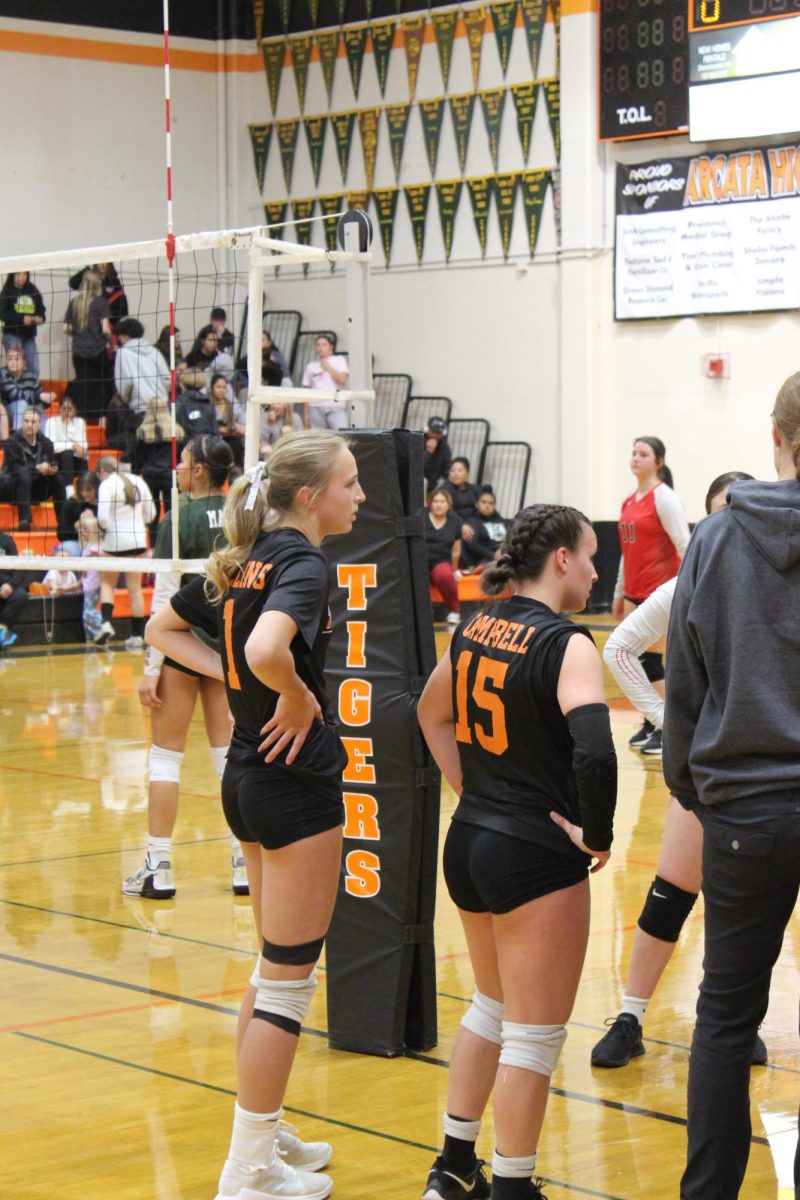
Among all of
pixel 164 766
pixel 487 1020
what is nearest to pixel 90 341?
pixel 164 766

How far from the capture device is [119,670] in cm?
1312

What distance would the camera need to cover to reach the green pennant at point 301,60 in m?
19.5

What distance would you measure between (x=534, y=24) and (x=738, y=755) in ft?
51.4

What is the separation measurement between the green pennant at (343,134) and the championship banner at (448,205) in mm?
1388

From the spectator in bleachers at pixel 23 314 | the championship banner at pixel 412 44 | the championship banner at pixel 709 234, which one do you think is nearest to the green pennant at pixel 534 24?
the championship banner at pixel 412 44

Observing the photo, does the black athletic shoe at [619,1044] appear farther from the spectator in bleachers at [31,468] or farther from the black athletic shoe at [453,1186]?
the spectator in bleachers at [31,468]

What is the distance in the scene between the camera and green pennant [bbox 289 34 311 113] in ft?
64.0

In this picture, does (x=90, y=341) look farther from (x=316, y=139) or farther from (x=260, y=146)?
(x=260, y=146)

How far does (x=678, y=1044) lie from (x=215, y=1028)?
4.11ft

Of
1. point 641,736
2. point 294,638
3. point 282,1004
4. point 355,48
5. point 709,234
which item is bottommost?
point 641,736

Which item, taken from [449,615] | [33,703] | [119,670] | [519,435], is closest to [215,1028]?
[33,703]

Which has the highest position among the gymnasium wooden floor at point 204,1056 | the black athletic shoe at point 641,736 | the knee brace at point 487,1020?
the knee brace at point 487,1020

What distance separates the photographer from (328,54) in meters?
19.3

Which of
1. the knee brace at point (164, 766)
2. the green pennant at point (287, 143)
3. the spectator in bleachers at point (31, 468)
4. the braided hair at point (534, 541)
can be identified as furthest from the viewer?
the green pennant at point (287, 143)
